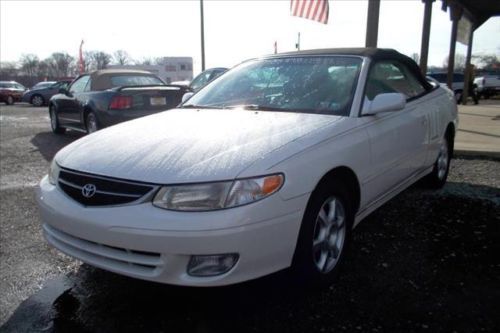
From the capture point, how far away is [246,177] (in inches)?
93.0

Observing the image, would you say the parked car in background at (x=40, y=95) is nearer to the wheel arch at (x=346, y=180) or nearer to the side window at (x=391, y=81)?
the side window at (x=391, y=81)

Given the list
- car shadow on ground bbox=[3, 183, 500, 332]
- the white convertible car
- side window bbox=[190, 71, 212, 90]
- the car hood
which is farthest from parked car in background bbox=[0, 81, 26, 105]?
car shadow on ground bbox=[3, 183, 500, 332]

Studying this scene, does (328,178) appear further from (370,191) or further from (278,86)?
(278,86)

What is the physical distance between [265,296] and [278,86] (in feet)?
5.51

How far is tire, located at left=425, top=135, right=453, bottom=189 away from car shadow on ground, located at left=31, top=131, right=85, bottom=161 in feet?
19.2

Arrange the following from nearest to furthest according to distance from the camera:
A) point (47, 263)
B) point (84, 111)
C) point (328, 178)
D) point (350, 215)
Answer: point (328, 178)
point (350, 215)
point (47, 263)
point (84, 111)

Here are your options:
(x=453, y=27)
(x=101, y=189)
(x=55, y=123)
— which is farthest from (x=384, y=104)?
(x=453, y=27)

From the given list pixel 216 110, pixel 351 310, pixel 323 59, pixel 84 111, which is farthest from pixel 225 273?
pixel 84 111

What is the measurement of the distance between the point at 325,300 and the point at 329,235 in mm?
417

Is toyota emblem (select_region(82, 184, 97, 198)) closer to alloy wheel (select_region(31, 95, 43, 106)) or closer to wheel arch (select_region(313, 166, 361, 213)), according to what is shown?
wheel arch (select_region(313, 166, 361, 213))

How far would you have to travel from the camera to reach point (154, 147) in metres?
2.80

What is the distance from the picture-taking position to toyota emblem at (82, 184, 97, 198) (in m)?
2.55

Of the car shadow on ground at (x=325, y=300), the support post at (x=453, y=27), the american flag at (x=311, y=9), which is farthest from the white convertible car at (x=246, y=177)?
the support post at (x=453, y=27)

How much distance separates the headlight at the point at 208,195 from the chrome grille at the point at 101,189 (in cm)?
11
